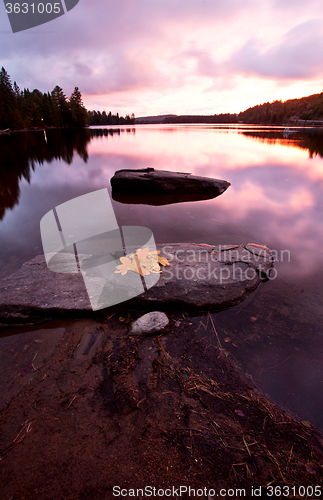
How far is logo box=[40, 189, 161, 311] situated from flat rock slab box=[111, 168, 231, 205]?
129 centimetres

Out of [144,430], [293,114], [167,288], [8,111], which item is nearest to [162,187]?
[167,288]

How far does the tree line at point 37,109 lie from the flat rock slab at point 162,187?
5712 cm

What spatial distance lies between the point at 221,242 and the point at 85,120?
91.6 m

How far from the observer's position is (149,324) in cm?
256

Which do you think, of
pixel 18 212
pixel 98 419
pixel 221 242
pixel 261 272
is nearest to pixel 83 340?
pixel 98 419

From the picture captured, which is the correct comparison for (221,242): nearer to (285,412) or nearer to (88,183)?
(285,412)

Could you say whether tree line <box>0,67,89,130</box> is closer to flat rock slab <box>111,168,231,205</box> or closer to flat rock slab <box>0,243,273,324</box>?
flat rock slab <box>111,168,231,205</box>

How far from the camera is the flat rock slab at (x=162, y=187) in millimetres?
8359

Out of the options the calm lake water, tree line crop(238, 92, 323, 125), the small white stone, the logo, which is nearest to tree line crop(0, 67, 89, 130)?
the calm lake water

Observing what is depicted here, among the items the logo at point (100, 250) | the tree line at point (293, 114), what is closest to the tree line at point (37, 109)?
the logo at point (100, 250)

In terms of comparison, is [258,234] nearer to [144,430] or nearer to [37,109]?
[144,430]

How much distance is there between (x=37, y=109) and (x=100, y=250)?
77.5 meters

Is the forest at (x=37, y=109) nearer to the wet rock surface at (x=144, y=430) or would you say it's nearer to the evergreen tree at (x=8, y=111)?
the evergreen tree at (x=8, y=111)

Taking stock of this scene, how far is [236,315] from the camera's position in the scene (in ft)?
9.55
